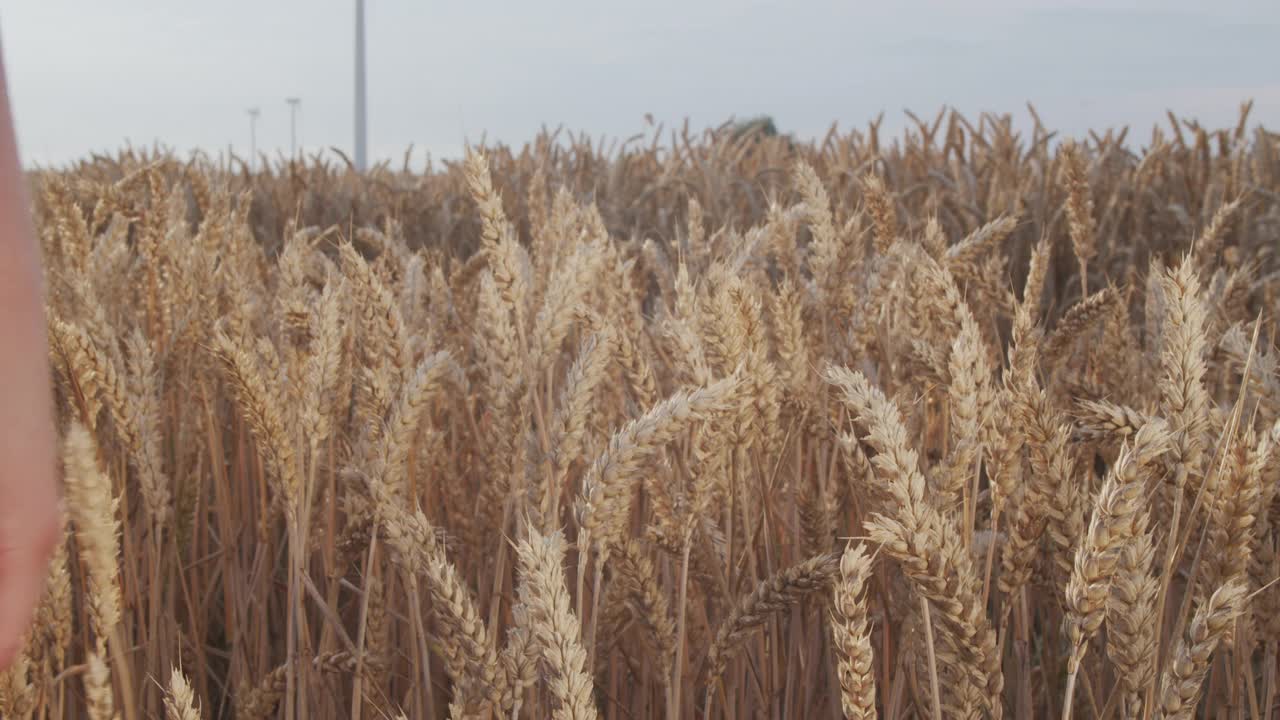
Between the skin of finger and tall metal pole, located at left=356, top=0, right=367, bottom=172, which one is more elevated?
tall metal pole, located at left=356, top=0, right=367, bottom=172

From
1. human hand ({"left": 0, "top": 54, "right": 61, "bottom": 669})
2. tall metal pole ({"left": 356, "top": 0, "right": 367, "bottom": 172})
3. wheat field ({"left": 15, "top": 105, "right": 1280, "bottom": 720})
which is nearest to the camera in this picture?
human hand ({"left": 0, "top": 54, "right": 61, "bottom": 669})

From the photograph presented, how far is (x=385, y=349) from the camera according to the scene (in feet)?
4.65

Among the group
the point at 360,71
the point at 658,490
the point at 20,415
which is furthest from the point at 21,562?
the point at 360,71

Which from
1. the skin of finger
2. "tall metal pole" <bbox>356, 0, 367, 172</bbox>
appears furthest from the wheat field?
"tall metal pole" <bbox>356, 0, 367, 172</bbox>

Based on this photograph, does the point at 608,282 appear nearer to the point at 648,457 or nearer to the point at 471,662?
the point at 648,457

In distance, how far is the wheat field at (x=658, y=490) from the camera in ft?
3.02

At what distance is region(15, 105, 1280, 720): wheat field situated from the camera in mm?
919

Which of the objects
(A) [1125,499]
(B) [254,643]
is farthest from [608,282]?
(A) [1125,499]

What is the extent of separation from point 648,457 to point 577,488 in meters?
0.60

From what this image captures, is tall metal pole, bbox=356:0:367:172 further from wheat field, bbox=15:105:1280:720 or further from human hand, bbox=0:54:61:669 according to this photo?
human hand, bbox=0:54:61:669

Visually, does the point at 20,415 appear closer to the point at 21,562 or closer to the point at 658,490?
the point at 21,562

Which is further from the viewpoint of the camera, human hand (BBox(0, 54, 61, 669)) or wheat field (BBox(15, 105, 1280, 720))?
wheat field (BBox(15, 105, 1280, 720))

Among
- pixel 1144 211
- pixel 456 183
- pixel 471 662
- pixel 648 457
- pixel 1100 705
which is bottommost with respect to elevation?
pixel 1100 705

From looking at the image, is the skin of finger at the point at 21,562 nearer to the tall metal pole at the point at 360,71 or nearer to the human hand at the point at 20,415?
the human hand at the point at 20,415
